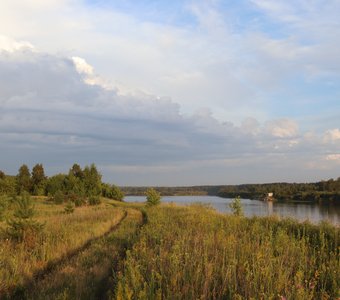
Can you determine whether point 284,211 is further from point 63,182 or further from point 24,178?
point 24,178

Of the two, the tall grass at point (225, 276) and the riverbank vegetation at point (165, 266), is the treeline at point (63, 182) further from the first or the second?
the tall grass at point (225, 276)

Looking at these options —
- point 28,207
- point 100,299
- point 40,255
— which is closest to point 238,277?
point 100,299

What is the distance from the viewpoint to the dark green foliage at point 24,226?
1234cm

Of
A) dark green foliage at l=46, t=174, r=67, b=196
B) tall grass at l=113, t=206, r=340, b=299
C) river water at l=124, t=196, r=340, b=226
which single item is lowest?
river water at l=124, t=196, r=340, b=226

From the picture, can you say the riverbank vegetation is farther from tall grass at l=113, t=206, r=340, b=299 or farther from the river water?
the river water

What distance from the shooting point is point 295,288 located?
5730 mm

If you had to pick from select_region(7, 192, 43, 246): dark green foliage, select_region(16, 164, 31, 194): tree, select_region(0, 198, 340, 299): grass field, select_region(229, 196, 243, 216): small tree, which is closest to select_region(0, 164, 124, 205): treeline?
select_region(16, 164, 31, 194): tree

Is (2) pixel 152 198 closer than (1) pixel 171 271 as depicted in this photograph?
No

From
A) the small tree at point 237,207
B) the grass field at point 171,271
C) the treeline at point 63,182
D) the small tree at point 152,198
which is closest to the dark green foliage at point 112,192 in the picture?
the treeline at point 63,182

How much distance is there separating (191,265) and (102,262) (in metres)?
3.34

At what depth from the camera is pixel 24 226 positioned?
12648 mm

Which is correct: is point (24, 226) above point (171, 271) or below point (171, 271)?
above

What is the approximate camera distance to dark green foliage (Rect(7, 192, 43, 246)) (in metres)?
12.3

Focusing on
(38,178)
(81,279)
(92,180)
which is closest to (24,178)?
(38,178)
